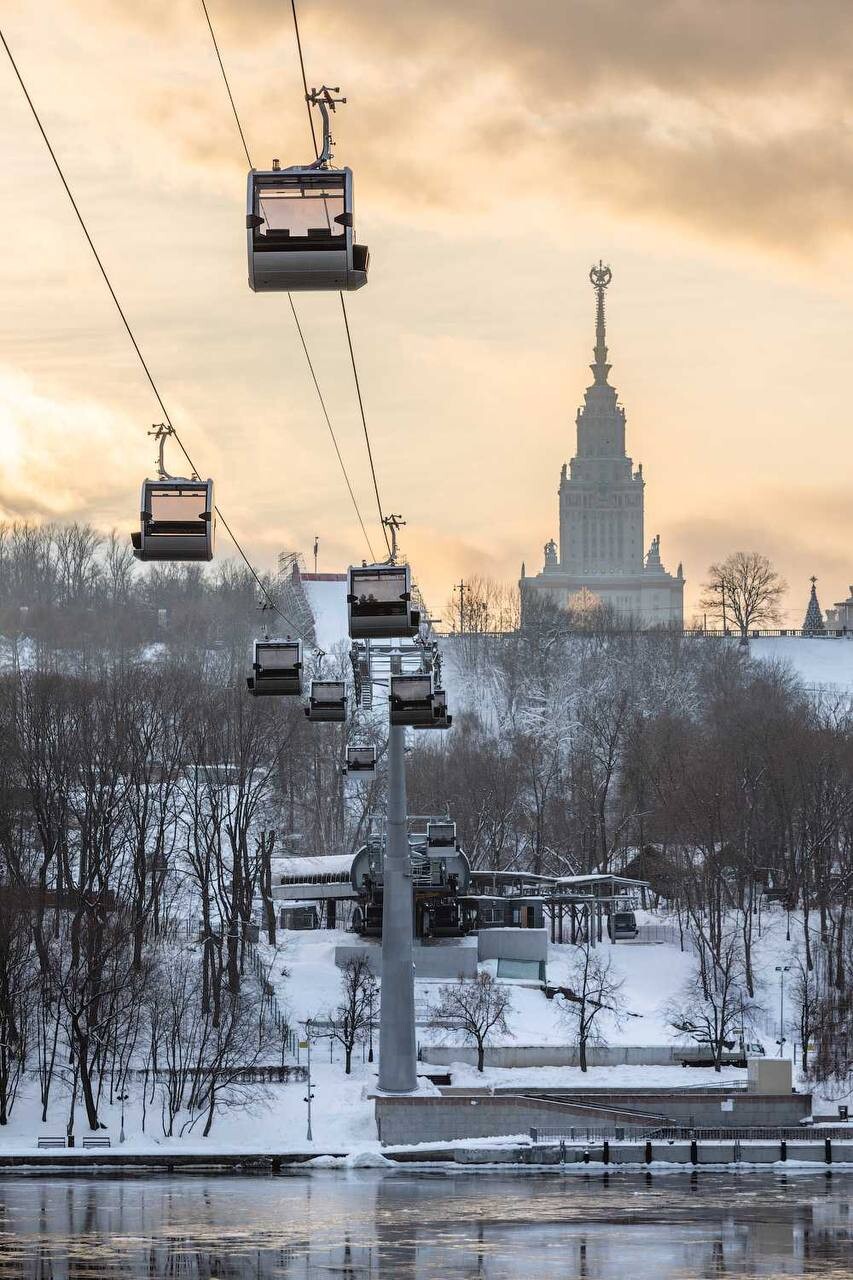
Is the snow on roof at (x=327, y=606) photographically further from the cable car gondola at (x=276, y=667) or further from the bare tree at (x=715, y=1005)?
the cable car gondola at (x=276, y=667)

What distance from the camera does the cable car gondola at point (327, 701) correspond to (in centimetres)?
4791

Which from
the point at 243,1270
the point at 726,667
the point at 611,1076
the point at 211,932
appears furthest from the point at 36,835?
the point at 726,667

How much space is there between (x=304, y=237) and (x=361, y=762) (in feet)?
123

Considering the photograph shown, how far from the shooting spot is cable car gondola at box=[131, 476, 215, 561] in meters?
29.8

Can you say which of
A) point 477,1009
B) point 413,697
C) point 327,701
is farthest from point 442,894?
point 413,697

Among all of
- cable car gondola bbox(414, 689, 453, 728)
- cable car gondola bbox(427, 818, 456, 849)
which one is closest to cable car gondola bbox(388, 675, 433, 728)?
cable car gondola bbox(414, 689, 453, 728)

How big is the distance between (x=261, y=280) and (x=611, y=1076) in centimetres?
4568

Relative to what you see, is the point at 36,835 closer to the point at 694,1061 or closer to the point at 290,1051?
the point at 290,1051

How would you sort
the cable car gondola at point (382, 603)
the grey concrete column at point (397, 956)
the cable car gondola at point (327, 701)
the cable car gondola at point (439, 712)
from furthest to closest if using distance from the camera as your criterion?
the grey concrete column at point (397, 956) → the cable car gondola at point (327, 701) → the cable car gondola at point (439, 712) → the cable car gondola at point (382, 603)

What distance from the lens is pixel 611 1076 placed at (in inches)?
2566

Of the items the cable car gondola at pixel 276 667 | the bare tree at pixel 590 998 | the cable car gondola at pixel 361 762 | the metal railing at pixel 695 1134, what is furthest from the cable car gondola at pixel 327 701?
the bare tree at pixel 590 998

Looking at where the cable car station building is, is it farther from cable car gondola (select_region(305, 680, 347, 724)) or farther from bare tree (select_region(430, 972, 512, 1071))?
cable car gondola (select_region(305, 680, 347, 724))

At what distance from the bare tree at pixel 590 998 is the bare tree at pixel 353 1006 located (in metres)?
6.69

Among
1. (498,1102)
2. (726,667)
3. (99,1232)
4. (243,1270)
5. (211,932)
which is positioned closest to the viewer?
(243,1270)
